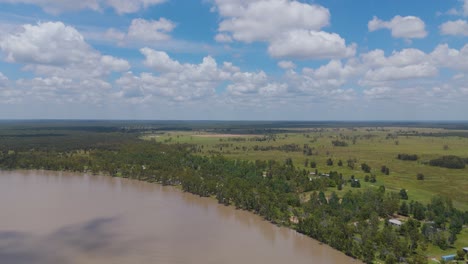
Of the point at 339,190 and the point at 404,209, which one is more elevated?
the point at 404,209

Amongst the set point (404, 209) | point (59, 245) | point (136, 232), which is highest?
point (404, 209)

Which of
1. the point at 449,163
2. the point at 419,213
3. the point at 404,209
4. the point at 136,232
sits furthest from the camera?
the point at 449,163

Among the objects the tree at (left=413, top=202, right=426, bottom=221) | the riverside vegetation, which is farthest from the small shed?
the tree at (left=413, top=202, right=426, bottom=221)

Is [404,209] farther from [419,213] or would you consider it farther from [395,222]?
[395,222]

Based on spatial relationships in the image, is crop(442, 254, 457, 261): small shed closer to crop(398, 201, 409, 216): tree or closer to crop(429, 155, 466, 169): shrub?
Answer: crop(398, 201, 409, 216): tree

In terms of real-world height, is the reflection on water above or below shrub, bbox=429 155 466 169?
below

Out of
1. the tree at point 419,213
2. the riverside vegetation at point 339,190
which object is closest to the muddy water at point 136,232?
the riverside vegetation at point 339,190

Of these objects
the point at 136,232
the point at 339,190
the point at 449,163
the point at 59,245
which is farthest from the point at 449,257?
the point at 449,163

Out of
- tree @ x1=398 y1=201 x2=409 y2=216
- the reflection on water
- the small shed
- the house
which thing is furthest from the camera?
tree @ x1=398 y1=201 x2=409 y2=216

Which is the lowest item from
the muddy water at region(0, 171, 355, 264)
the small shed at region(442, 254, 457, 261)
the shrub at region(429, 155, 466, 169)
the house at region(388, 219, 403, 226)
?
the muddy water at region(0, 171, 355, 264)

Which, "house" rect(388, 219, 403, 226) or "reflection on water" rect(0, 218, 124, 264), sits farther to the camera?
"house" rect(388, 219, 403, 226)
